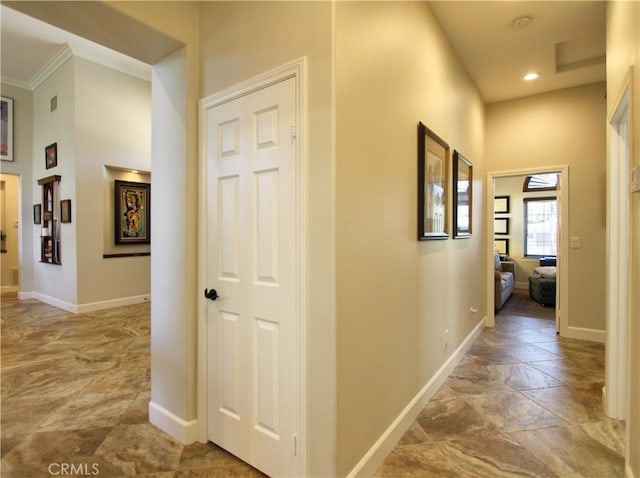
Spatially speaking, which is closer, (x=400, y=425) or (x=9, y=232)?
(x=400, y=425)

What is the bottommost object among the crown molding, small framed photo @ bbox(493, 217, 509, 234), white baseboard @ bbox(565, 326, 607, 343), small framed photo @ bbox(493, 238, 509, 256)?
white baseboard @ bbox(565, 326, 607, 343)

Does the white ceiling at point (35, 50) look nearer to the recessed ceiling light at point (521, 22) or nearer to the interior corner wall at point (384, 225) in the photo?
the interior corner wall at point (384, 225)

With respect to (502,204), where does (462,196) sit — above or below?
below

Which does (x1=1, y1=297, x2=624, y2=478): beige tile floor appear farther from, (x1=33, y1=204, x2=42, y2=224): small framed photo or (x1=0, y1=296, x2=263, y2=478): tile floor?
(x1=33, y1=204, x2=42, y2=224): small framed photo

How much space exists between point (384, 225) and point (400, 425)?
4.01ft

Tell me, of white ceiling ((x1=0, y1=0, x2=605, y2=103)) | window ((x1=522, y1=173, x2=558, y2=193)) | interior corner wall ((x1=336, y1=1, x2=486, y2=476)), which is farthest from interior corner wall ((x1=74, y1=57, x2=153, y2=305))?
window ((x1=522, y1=173, x2=558, y2=193))

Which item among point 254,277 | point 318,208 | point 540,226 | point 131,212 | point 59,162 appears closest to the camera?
point 318,208

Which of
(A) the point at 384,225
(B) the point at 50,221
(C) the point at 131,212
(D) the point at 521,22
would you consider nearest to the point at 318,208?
(A) the point at 384,225

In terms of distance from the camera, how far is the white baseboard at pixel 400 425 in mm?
1689

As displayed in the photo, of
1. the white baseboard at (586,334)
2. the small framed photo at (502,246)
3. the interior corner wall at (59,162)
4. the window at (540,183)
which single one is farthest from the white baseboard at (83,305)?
Result: the window at (540,183)

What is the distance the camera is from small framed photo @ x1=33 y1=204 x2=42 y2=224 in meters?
5.72

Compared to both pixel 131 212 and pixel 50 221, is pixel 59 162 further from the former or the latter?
pixel 131 212

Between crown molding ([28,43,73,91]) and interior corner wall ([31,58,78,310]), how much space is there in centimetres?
6

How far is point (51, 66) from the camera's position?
5.27 m
